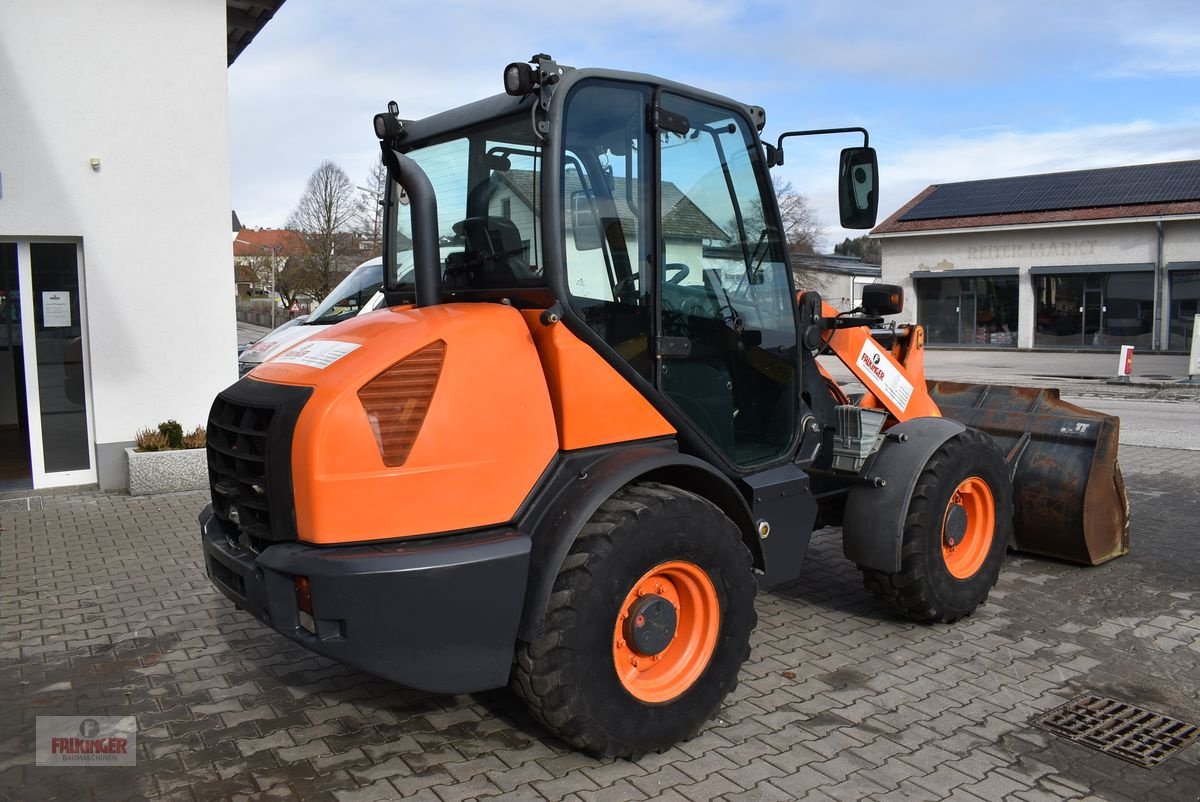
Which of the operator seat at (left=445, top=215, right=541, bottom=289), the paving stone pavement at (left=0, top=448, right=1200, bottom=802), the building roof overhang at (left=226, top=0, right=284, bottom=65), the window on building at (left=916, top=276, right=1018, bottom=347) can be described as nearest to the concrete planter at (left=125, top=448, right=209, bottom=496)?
the paving stone pavement at (left=0, top=448, right=1200, bottom=802)

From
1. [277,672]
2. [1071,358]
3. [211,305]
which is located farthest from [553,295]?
[1071,358]

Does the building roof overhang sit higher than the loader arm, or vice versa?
the building roof overhang

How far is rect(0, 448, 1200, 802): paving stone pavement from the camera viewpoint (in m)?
3.39

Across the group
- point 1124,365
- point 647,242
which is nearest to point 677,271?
point 647,242

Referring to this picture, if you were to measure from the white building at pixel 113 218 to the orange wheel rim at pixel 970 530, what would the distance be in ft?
22.7

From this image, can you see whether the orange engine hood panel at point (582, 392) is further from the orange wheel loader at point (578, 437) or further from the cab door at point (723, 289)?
the cab door at point (723, 289)

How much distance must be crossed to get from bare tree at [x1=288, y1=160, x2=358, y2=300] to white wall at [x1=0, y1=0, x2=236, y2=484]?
123 ft

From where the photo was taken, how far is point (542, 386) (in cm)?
344

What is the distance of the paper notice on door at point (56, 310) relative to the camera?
333 inches

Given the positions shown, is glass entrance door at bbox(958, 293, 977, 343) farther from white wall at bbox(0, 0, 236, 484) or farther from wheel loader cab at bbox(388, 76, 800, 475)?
wheel loader cab at bbox(388, 76, 800, 475)

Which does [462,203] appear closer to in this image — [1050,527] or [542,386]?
[542,386]

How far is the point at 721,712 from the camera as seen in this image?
13.1 feet

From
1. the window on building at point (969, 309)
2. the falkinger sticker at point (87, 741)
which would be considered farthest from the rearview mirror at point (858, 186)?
the window on building at point (969, 309)

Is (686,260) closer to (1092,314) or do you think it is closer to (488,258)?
(488,258)
